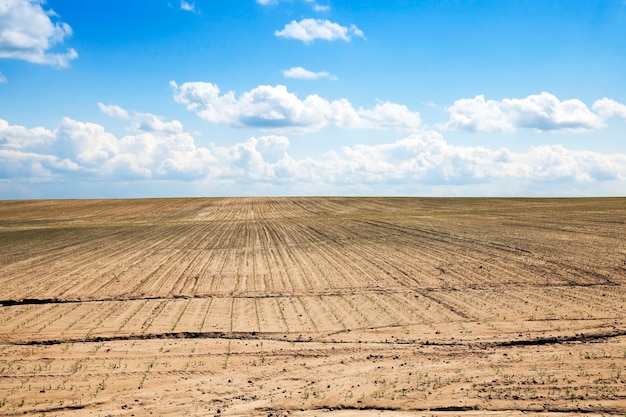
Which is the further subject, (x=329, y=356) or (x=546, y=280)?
(x=546, y=280)

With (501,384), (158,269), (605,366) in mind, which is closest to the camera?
(501,384)

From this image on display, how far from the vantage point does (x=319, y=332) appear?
36.5 ft

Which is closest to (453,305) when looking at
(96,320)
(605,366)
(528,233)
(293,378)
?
(605,366)

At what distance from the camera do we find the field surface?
768 cm

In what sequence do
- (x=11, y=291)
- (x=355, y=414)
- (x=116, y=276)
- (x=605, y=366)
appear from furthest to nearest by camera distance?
(x=116, y=276) < (x=11, y=291) < (x=605, y=366) < (x=355, y=414)

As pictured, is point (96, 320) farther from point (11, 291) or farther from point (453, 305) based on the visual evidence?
point (453, 305)

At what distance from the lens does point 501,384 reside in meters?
8.04

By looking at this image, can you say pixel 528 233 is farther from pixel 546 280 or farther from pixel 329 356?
pixel 329 356

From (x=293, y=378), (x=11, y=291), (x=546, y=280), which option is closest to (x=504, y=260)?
(x=546, y=280)

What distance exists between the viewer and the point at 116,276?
725 inches

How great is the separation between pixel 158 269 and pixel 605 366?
1561 centimetres

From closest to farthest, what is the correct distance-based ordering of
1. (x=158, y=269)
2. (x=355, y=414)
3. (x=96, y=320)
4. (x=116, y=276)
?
(x=355, y=414), (x=96, y=320), (x=116, y=276), (x=158, y=269)

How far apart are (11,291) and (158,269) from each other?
5.04m

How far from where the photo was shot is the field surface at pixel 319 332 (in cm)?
768
